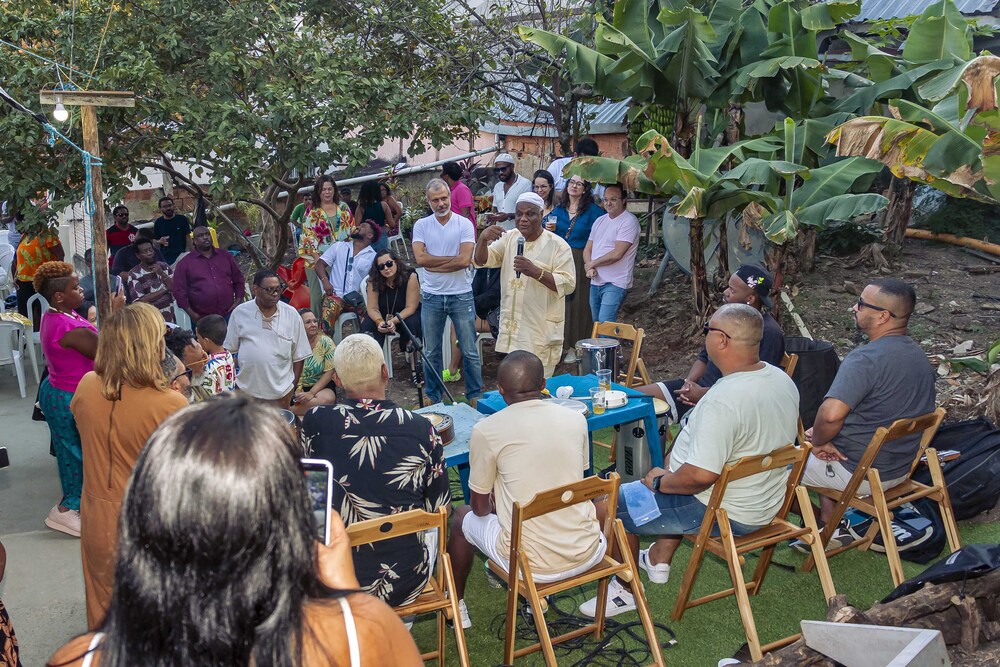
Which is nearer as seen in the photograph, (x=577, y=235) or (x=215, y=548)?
(x=215, y=548)

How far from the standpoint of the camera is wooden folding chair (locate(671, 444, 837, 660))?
162 inches

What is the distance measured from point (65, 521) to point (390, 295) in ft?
11.0

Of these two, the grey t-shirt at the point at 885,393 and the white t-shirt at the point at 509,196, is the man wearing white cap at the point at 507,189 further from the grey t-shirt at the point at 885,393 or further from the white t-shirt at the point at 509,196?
the grey t-shirt at the point at 885,393

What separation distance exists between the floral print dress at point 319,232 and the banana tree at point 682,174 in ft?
10.3

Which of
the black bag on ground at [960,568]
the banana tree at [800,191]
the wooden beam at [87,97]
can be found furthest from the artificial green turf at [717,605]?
the wooden beam at [87,97]

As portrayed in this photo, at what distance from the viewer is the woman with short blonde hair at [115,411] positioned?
11.7 ft

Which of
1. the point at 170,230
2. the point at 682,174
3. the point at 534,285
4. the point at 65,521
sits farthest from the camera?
the point at 170,230

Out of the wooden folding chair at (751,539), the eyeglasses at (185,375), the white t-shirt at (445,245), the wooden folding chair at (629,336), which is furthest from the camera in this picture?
the white t-shirt at (445,245)

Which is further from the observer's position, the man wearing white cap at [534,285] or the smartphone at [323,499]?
the man wearing white cap at [534,285]

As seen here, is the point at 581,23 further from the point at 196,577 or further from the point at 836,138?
the point at 196,577

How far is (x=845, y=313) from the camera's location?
9.20 m

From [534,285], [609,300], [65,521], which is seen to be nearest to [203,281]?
[65,521]

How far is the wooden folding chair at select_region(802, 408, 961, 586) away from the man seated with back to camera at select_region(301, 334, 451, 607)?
7.83 ft

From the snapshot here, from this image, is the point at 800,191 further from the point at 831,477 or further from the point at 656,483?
the point at 656,483
